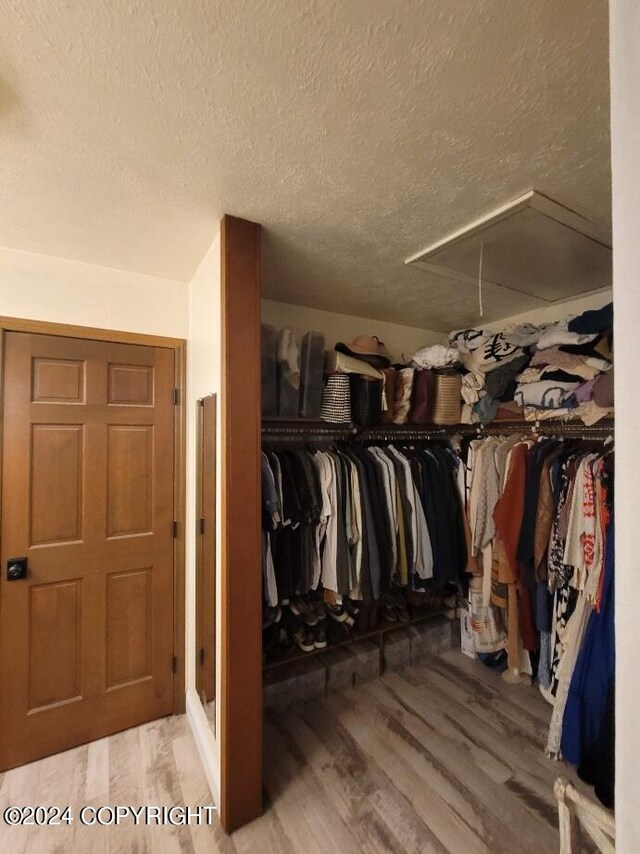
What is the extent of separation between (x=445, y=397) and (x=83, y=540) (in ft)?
7.50

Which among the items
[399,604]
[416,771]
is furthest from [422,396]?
[416,771]

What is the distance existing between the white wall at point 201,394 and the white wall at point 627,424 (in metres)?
1.25

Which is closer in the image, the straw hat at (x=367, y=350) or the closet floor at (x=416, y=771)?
the closet floor at (x=416, y=771)

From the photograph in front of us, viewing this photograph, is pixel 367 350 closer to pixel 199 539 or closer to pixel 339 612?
pixel 199 539

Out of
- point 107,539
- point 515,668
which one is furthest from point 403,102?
point 515,668

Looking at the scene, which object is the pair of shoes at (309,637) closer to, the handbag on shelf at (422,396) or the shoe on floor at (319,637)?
the shoe on floor at (319,637)

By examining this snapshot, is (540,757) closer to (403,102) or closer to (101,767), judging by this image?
(101,767)

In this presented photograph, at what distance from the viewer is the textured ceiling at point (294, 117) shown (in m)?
0.76

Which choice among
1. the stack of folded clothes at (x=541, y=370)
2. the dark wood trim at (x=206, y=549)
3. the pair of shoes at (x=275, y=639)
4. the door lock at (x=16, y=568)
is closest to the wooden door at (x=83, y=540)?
the door lock at (x=16, y=568)

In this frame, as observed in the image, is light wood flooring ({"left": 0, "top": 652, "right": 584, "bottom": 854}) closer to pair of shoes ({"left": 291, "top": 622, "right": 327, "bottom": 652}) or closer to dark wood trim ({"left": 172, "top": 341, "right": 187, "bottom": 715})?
dark wood trim ({"left": 172, "top": 341, "right": 187, "bottom": 715})

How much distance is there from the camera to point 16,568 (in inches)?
65.1

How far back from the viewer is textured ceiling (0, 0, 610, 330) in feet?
2.49

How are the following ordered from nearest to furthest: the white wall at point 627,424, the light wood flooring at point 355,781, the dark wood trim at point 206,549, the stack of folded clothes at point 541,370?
the white wall at point 627,424, the light wood flooring at point 355,781, the dark wood trim at point 206,549, the stack of folded clothes at point 541,370

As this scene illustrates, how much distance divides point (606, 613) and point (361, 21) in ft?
6.88
